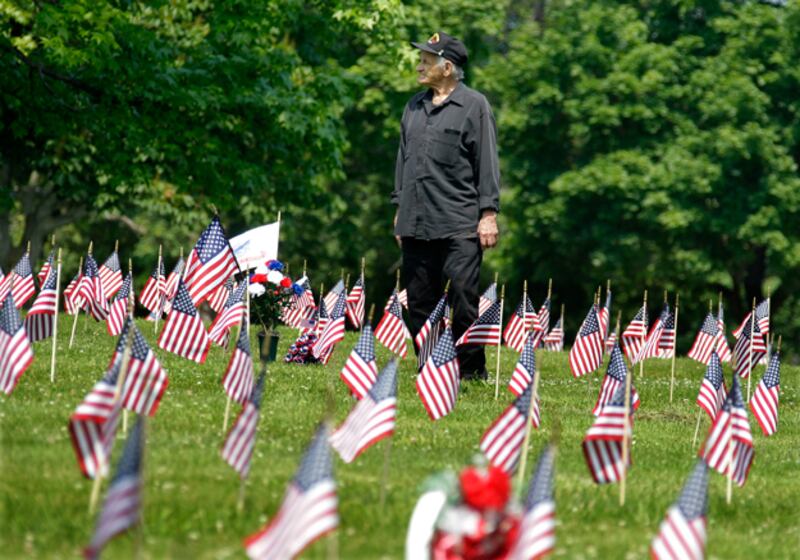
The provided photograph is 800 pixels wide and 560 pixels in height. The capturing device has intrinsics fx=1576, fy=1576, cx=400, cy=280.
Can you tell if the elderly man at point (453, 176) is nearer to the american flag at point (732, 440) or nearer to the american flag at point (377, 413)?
the american flag at point (732, 440)

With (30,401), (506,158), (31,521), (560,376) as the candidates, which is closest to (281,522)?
(31,521)

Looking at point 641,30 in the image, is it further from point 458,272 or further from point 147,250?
point 458,272

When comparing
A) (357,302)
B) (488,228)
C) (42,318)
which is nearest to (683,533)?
(488,228)

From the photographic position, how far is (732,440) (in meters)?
9.74

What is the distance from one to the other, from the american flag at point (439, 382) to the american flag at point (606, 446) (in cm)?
208

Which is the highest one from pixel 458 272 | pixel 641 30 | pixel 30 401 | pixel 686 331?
pixel 641 30

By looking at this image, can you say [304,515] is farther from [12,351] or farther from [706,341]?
[706,341]

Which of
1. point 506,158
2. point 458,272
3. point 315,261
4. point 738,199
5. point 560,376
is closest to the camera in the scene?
point 458,272

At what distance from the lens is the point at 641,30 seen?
41.6 m

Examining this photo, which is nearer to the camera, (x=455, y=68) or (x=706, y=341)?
(x=455, y=68)

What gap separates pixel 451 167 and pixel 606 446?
197 inches

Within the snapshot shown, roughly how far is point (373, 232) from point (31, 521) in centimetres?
3919

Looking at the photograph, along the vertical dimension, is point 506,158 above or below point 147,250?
above

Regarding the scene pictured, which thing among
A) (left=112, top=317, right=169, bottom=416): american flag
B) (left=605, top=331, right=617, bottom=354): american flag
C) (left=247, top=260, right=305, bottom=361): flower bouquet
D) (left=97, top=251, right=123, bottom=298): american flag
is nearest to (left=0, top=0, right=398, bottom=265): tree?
(left=97, top=251, right=123, bottom=298): american flag
